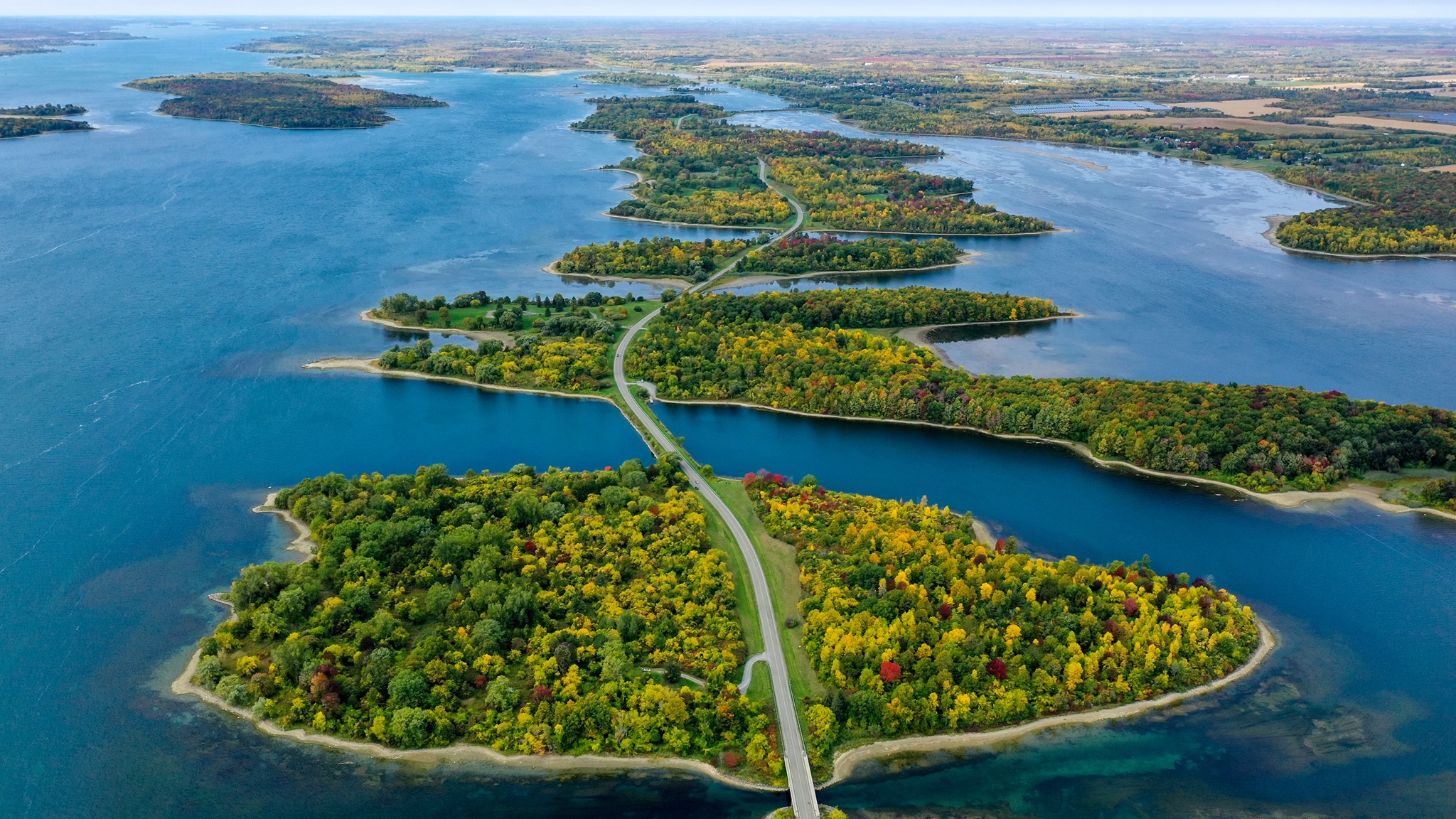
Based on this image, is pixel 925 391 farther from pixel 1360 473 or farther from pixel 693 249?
pixel 693 249

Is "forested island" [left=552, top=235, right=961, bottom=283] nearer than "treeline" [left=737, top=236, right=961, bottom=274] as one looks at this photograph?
Yes

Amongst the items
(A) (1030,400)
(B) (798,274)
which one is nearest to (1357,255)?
(B) (798,274)

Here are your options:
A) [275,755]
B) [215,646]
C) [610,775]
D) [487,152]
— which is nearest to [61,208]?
[487,152]

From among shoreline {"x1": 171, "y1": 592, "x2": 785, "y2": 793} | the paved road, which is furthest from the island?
shoreline {"x1": 171, "y1": 592, "x2": 785, "y2": 793}

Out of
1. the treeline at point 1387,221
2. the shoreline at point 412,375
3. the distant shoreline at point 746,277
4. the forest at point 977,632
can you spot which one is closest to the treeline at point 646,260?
the distant shoreline at point 746,277

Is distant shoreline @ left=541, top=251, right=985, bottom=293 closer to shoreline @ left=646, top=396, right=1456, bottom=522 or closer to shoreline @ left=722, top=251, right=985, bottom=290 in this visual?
shoreline @ left=722, top=251, right=985, bottom=290
